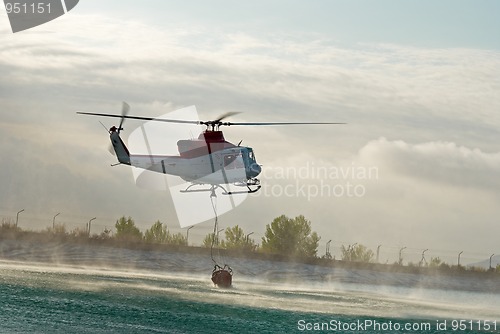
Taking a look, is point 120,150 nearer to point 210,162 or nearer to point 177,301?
point 210,162

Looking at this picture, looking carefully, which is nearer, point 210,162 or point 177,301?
point 210,162

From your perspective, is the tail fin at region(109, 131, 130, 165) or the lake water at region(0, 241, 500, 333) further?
the lake water at region(0, 241, 500, 333)

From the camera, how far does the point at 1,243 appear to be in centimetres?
13812

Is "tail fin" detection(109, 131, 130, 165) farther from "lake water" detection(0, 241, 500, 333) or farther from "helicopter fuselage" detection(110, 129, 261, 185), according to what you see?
"lake water" detection(0, 241, 500, 333)

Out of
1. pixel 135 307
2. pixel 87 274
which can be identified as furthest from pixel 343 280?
Answer: pixel 135 307

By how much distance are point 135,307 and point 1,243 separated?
2408 inches

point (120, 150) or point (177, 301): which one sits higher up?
point (120, 150)

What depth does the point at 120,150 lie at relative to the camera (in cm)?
7494

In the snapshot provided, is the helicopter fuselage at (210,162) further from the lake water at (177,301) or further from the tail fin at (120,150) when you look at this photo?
the lake water at (177,301)

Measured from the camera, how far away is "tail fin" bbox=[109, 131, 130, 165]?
7475 cm

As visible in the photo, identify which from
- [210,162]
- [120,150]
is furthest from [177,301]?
[210,162]

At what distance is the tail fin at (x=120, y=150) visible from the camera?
2943 inches

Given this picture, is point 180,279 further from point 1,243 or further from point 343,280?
point 343,280

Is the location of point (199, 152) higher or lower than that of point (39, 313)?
→ higher
